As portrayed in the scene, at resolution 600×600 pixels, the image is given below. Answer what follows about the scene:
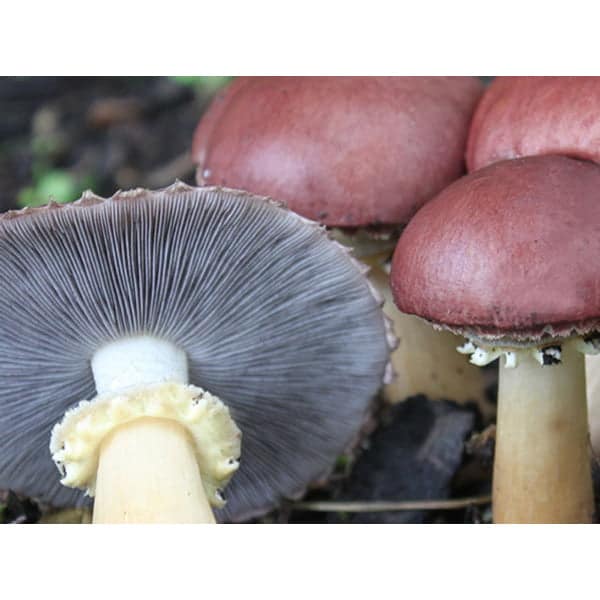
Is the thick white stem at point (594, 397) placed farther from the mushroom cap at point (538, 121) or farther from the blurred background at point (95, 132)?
the blurred background at point (95, 132)

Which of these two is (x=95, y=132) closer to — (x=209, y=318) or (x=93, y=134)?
(x=93, y=134)

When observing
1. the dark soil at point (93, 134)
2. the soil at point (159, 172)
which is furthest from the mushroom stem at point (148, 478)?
the dark soil at point (93, 134)

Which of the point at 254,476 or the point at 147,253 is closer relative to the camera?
the point at 147,253

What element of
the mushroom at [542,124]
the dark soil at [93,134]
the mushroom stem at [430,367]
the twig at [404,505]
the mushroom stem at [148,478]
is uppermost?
the dark soil at [93,134]
